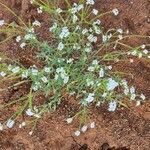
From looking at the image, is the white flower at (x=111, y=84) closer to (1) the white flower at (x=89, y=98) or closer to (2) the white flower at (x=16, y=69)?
(1) the white flower at (x=89, y=98)

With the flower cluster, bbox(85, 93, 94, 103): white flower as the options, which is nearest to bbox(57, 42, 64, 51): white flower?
the flower cluster

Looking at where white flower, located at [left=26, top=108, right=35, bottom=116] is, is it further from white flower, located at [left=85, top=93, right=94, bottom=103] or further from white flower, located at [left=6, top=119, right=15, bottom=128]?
white flower, located at [left=85, top=93, right=94, bottom=103]

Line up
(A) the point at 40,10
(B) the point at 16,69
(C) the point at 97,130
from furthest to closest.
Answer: (A) the point at 40,10 → (C) the point at 97,130 → (B) the point at 16,69

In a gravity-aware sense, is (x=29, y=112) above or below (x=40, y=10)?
below

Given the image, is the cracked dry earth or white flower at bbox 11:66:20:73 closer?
white flower at bbox 11:66:20:73

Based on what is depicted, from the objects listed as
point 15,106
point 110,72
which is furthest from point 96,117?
point 15,106

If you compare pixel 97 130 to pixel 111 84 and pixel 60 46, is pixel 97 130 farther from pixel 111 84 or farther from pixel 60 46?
pixel 60 46

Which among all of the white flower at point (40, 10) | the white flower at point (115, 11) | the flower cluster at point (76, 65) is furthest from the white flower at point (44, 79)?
the white flower at point (115, 11)

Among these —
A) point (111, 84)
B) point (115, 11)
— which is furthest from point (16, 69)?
point (115, 11)

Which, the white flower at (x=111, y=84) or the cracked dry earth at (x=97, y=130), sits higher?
the white flower at (x=111, y=84)

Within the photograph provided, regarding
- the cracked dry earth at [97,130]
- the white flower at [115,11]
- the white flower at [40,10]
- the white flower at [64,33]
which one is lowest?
the cracked dry earth at [97,130]

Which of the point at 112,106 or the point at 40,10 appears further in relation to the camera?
the point at 40,10
